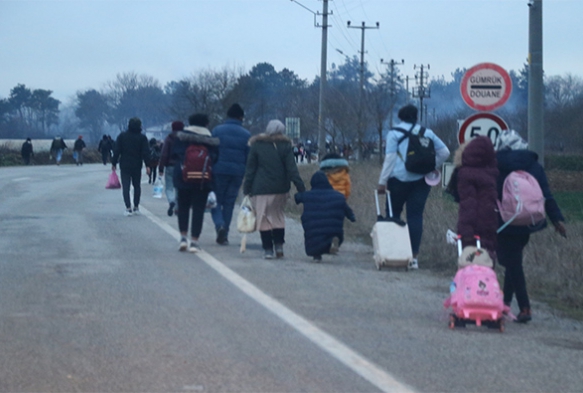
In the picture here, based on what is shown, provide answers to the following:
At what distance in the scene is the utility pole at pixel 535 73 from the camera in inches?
544

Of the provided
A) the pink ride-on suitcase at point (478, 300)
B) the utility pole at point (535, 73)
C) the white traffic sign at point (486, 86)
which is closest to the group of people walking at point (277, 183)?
the white traffic sign at point (486, 86)

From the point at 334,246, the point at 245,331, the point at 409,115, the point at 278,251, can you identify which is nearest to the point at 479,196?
the point at 245,331

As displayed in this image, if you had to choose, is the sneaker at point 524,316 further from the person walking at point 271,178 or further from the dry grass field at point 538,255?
the person walking at point 271,178

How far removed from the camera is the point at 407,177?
11039 mm

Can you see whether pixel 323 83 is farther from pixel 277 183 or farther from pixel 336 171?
pixel 277 183

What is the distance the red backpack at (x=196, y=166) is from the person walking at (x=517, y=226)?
15.2 feet

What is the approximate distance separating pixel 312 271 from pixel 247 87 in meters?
48.9

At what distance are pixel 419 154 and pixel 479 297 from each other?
11.8ft

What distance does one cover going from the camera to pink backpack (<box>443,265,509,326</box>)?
7.48m

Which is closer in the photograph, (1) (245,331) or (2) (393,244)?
(1) (245,331)

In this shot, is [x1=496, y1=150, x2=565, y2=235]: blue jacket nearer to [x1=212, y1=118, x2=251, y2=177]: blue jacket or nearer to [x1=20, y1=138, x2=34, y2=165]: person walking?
[x1=212, y1=118, x2=251, y2=177]: blue jacket

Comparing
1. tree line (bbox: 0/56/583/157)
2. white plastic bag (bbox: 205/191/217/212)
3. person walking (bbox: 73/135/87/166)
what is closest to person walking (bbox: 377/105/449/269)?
white plastic bag (bbox: 205/191/217/212)

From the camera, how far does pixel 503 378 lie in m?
6.04

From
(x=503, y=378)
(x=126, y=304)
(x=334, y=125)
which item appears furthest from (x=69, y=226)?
(x=334, y=125)
